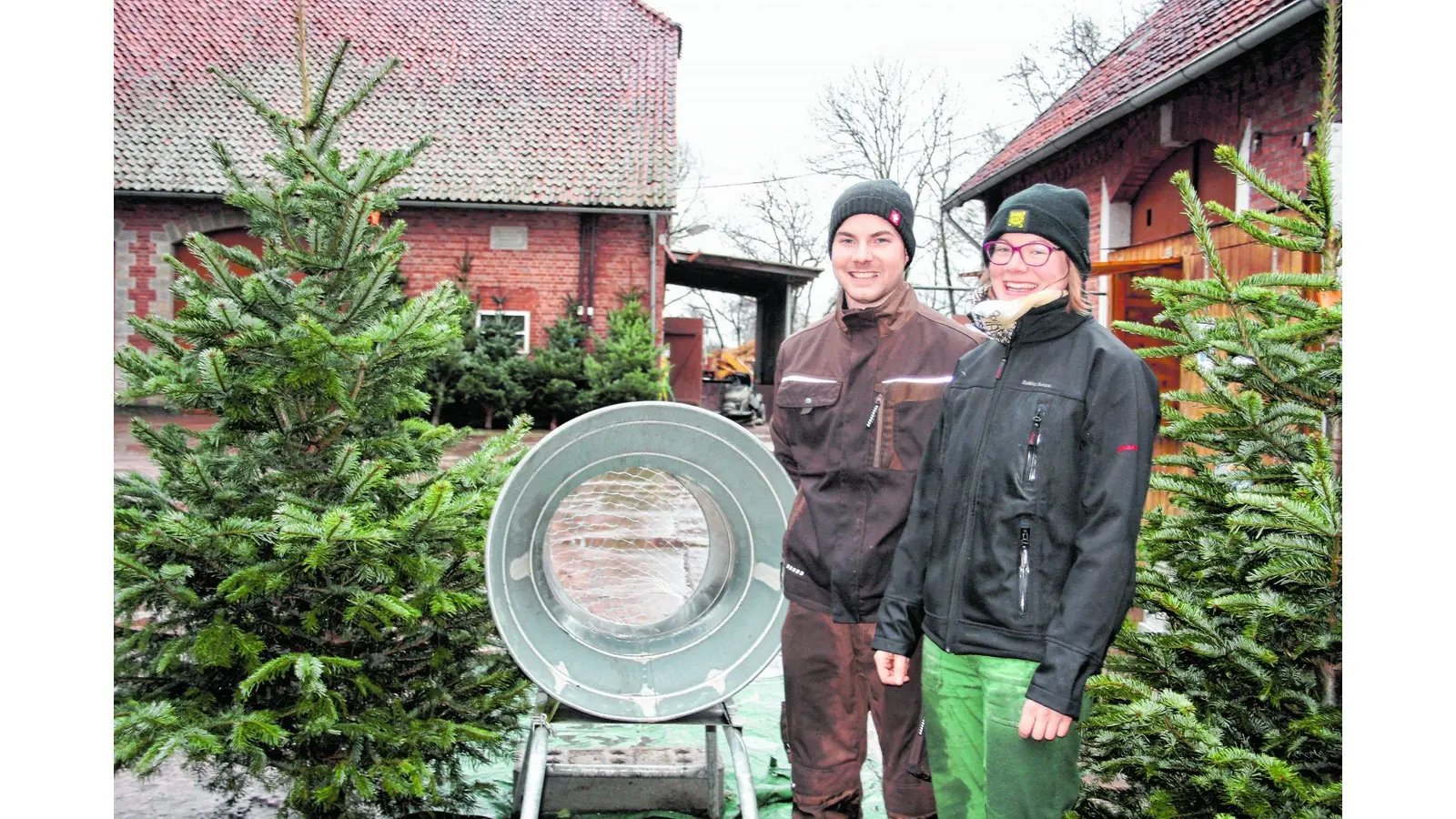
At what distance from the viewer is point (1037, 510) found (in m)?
2.08

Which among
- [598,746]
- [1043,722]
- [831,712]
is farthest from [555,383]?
[1043,722]

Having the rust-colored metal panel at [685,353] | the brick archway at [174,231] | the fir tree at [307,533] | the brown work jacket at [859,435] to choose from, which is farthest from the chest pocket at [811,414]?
the rust-colored metal panel at [685,353]

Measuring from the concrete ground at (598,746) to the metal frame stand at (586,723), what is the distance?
66cm

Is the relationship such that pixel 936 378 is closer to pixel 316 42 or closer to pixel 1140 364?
pixel 1140 364

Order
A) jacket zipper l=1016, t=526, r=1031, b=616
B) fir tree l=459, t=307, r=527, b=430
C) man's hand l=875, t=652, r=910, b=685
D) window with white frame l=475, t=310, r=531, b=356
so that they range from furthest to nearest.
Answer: window with white frame l=475, t=310, r=531, b=356 → fir tree l=459, t=307, r=527, b=430 → man's hand l=875, t=652, r=910, b=685 → jacket zipper l=1016, t=526, r=1031, b=616

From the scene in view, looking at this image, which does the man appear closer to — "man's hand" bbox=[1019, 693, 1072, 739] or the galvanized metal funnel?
the galvanized metal funnel

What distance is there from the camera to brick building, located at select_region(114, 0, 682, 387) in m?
17.0

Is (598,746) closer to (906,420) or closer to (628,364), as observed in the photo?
(906,420)

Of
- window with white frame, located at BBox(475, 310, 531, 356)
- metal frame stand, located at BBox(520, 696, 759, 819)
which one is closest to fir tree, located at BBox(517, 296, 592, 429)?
window with white frame, located at BBox(475, 310, 531, 356)

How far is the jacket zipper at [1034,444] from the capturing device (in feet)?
6.85

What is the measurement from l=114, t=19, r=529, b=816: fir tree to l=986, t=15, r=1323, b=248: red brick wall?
5858mm

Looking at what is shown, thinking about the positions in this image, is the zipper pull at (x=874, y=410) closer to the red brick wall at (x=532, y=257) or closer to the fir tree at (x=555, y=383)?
the fir tree at (x=555, y=383)

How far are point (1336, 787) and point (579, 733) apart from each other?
281 centimetres

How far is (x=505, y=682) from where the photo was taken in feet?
9.91
